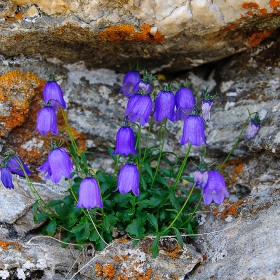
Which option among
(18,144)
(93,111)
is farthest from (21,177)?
(93,111)

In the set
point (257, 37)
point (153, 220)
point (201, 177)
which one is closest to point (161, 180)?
point (153, 220)

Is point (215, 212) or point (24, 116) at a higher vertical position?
point (24, 116)

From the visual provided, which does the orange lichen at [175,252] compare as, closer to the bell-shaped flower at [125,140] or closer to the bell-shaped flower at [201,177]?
the bell-shaped flower at [201,177]

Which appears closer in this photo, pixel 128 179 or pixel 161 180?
pixel 128 179

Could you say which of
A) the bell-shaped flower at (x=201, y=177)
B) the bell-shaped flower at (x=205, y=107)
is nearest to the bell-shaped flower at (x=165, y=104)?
the bell-shaped flower at (x=205, y=107)

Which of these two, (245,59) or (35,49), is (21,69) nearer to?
(35,49)

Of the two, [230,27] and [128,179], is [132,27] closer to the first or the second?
[230,27]
